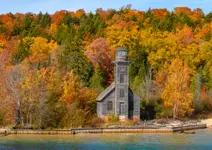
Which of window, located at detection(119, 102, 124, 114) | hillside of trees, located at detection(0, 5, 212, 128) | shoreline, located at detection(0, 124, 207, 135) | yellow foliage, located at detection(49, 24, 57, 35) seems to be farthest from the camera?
yellow foliage, located at detection(49, 24, 57, 35)

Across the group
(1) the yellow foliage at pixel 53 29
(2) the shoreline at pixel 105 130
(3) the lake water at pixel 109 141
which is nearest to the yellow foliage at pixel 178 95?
(2) the shoreline at pixel 105 130

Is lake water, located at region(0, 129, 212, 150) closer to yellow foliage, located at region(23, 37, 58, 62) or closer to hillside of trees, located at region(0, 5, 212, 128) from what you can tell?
hillside of trees, located at region(0, 5, 212, 128)

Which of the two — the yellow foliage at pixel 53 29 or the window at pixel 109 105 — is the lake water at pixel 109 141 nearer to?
the window at pixel 109 105

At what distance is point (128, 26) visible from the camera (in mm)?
102375

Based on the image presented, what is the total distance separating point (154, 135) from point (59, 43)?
173 ft

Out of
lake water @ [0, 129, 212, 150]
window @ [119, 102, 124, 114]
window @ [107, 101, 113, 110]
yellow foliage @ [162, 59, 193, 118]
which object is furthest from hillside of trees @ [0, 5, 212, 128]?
lake water @ [0, 129, 212, 150]

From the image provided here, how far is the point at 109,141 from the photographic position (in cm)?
4366

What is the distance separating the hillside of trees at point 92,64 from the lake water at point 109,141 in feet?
19.1

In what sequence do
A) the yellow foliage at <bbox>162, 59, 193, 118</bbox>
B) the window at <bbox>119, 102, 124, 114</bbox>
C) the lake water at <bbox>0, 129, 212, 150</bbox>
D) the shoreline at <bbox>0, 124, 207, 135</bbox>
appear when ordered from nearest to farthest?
the lake water at <bbox>0, 129, 212, 150</bbox>
the shoreline at <bbox>0, 124, 207, 135</bbox>
the window at <bbox>119, 102, 124, 114</bbox>
the yellow foliage at <bbox>162, 59, 193, 118</bbox>

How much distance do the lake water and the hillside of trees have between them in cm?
584

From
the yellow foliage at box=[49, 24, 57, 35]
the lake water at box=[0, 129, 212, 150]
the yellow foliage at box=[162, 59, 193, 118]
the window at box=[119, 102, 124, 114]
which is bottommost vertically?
the lake water at box=[0, 129, 212, 150]

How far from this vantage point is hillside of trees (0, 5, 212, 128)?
52375 mm

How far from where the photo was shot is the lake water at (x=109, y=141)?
3994 cm

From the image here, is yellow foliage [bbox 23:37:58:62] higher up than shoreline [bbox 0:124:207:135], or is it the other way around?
yellow foliage [bbox 23:37:58:62]
